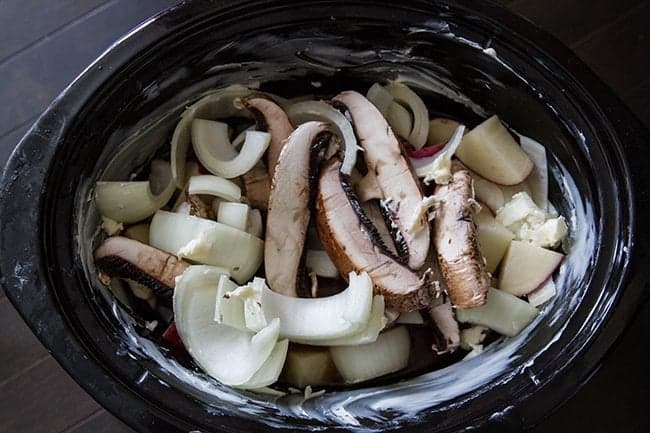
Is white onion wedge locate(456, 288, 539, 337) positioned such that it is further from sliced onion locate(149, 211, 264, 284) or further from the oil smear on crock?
sliced onion locate(149, 211, 264, 284)

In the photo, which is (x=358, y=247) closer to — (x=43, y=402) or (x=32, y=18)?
(x=43, y=402)

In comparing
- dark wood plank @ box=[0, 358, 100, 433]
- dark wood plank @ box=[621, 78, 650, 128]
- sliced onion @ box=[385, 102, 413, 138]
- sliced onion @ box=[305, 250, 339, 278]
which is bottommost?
dark wood plank @ box=[0, 358, 100, 433]

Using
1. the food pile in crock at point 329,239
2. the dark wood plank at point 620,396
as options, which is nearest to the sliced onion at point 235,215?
the food pile in crock at point 329,239

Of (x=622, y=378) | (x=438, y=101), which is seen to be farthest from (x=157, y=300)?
(x=622, y=378)

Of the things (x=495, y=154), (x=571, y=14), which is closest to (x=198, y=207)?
(x=495, y=154)

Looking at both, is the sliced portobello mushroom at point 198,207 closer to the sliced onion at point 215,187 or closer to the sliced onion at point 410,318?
the sliced onion at point 215,187

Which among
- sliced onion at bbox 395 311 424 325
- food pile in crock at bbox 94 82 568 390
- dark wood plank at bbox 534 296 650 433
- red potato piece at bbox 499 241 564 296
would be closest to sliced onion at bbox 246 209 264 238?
food pile in crock at bbox 94 82 568 390

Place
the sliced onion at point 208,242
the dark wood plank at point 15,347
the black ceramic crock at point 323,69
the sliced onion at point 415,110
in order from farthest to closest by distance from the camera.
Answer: the dark wood plank at point 15,347, the sliced onion at point 415,110, the sliced onion at point 208,242, the black ceramic crock at point 323,69
